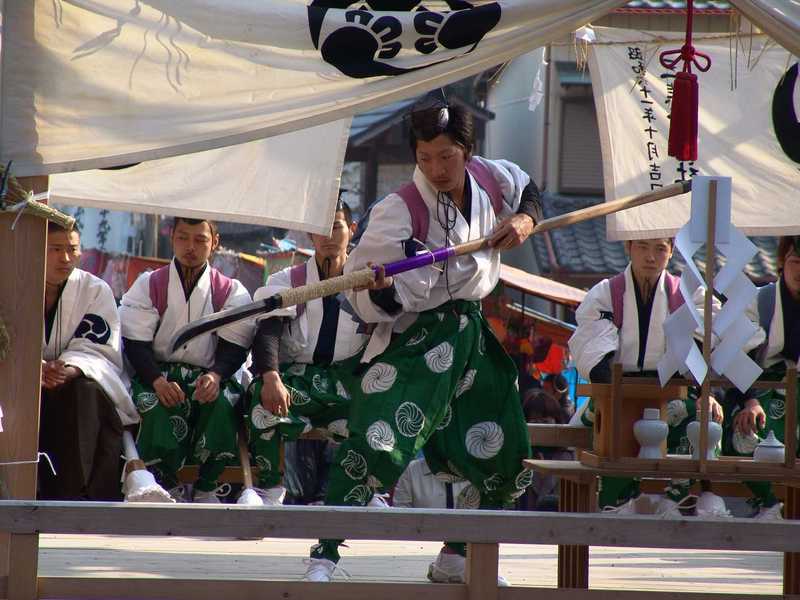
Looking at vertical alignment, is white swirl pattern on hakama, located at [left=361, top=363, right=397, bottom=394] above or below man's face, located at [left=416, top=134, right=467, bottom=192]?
below

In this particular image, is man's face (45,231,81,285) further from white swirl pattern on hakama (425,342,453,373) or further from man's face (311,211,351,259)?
white swirl pattern on hakama (425,342,453,373)

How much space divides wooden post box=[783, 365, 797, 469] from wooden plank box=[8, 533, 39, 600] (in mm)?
2158

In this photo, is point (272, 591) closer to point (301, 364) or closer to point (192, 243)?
point (301, 364)

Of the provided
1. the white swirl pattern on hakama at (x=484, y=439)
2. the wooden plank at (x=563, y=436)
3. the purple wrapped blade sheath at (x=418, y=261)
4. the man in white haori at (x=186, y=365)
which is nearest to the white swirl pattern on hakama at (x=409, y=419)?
the white swirl pattern on hakama at (x=484, y=439)

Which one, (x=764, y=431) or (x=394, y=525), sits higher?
(x=394, y=525)

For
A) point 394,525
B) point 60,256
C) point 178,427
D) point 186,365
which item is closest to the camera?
point 394,525

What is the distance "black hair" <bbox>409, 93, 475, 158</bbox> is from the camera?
3748 millimetres

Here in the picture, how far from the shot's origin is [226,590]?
10.4 ft

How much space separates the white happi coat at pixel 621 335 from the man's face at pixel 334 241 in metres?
1.19

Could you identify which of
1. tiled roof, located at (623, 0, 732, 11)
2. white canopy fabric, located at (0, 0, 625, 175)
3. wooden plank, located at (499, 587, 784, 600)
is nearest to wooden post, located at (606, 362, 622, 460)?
wooden plank, located at (499, 587, 784, 600)

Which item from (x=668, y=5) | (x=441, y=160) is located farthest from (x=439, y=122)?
(x=668, y=5)

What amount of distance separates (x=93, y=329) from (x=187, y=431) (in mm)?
625

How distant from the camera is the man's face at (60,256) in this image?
16.1ft

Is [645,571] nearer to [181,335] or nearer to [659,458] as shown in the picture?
[659,458]
